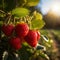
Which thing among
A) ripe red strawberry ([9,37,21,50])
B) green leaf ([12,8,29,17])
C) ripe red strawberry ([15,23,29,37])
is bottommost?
ripe red strawberry ([9,37,21,50])

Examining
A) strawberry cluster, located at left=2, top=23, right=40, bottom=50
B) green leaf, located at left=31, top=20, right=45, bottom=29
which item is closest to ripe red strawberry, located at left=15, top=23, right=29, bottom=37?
strawberry cluster, located at left=2, top=23, right=40, bottom=50

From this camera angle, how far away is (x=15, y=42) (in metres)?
1.05

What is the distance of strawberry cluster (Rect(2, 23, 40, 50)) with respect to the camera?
3.44ft

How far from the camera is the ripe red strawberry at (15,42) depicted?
1.05 m

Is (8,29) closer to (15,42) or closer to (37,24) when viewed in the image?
(15,42)

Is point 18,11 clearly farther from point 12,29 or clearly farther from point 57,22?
point 57,22

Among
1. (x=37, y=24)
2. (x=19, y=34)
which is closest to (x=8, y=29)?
(x=19, y=34)

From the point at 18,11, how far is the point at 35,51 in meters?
0.30

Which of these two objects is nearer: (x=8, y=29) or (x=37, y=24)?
(x=8, y=29)

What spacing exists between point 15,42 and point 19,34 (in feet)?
0.11

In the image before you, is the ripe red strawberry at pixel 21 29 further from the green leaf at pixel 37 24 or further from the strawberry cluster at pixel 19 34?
the green leaf at pixel 37 24

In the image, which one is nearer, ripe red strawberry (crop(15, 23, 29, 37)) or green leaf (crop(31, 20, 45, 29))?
ripe red strawberry (crop(15, 23, 29, 37))

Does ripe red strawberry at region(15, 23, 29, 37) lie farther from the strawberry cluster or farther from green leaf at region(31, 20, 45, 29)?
green leaf at region(31, 20, 45, 29)

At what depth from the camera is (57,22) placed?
78.4 feet
